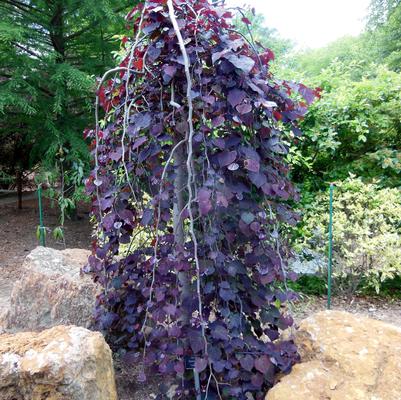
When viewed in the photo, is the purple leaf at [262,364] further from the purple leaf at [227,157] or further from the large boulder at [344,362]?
the purple leaf at [227,157]

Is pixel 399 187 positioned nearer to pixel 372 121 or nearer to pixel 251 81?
pixel 372 121

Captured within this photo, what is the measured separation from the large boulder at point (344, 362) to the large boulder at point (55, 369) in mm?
689

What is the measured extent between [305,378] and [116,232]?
1.03 metres

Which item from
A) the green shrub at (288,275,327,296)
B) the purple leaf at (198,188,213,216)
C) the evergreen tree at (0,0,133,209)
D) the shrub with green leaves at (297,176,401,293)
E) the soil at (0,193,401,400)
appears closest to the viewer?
the purple leaf at (198,188,213,216)

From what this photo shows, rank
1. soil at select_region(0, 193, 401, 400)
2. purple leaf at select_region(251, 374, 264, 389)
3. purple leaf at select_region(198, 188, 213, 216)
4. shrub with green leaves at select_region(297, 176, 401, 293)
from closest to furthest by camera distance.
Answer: purple leaf at select_region(198, 188, 213, 216)
purple leaf at select_region(251, 374, 264, 389)
soil at select_region(0, 193, 401, 400)
shrub with green leaves at select_region(297, 176, 401, 293)

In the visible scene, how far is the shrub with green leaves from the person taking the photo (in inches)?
128

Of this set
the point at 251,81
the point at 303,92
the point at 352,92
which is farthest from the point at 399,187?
the point at 251,81

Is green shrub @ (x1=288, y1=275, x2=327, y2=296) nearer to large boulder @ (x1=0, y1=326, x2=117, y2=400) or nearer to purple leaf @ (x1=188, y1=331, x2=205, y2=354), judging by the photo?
purple leaf @ (x1=188, y1=331, x2=205, y2=354)

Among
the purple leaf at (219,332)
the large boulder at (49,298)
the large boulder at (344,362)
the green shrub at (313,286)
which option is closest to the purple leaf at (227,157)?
the purple leaf at (219,332)

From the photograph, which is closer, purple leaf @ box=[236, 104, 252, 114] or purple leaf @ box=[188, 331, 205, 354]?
purple leaf @ box=[236, 104, 252, 114]

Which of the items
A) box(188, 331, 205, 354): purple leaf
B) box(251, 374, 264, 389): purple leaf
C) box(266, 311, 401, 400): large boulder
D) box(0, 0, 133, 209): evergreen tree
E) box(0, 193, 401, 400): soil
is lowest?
box(0, 193, 401, 400): soil

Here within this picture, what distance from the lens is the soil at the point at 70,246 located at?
7.02 ft

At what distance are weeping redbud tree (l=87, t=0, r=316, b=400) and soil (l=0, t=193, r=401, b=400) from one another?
466mm

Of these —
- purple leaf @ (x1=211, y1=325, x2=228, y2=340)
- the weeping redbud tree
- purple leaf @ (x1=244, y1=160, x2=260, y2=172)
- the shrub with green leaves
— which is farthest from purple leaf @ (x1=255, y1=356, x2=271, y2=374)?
the shrub with green leaves
